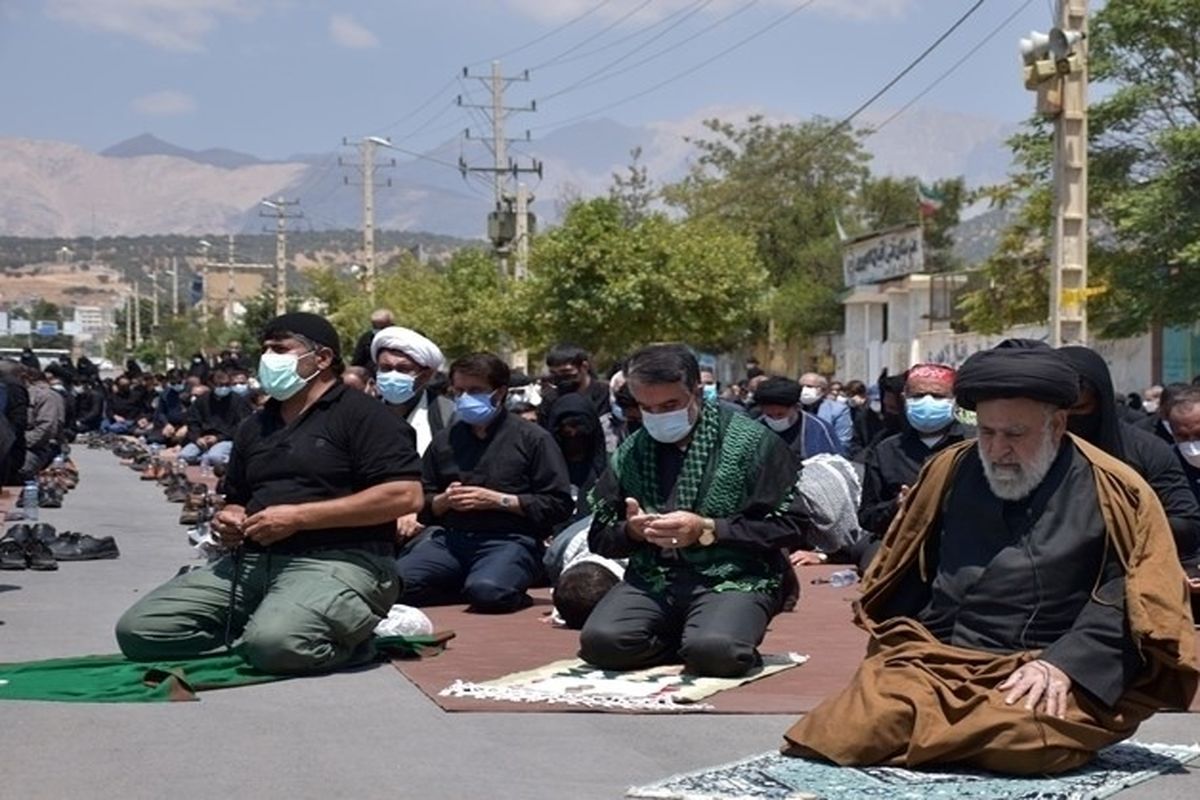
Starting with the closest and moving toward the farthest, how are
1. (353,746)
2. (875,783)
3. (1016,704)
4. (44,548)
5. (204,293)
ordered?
(875,783) < (1016,704) < (353,746) < (44,548) < (204,293)

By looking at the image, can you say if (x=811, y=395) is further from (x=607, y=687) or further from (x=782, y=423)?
(x=607, y=687)

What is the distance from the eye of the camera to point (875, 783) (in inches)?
253

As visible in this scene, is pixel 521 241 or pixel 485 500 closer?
pixel 485 500

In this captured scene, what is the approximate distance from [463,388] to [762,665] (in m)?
3.38

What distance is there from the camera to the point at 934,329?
54344 millimetres

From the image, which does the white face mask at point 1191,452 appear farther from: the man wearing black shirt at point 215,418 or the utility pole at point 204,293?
the utility pole at point 204,293

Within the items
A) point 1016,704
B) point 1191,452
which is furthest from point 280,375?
point 1191,452

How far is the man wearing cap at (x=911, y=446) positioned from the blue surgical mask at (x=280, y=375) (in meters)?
4.34

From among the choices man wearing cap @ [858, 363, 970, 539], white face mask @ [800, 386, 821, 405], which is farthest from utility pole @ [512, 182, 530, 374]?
man wearing cap @ [858, 363, 970, 539]

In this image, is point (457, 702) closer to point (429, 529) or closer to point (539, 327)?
point (429, 529)

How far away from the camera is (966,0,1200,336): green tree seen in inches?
1230

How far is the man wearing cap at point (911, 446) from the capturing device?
40.1 feet

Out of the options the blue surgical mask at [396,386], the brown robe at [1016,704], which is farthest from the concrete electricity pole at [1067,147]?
the brown robe at [1016,704]

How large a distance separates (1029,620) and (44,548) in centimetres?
982
